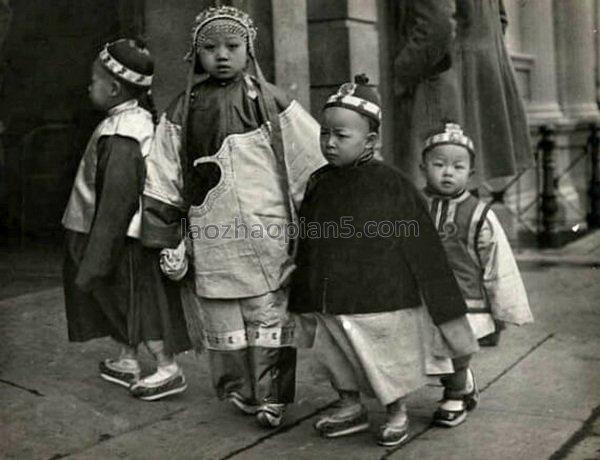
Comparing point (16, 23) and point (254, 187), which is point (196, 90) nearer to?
point (254, 187)

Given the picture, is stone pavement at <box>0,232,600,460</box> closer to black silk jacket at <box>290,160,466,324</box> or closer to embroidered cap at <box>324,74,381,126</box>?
black silk jacket at <box>290,160,466,324</box>

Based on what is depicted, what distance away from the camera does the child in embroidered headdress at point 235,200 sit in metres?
4.07

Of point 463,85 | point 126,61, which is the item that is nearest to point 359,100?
point 126,61

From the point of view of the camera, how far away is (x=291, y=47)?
5969 millimetres

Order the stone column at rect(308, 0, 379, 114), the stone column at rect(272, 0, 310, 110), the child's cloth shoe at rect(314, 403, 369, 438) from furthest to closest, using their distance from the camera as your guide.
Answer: the stone column at rect(308, 0, 379, 114) → the stone column at rect(272, 0, 310, 110) → the child's cloth shoe at rect(314, 403, 369, 438)

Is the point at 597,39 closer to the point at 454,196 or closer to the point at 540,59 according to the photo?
the point at 540,59

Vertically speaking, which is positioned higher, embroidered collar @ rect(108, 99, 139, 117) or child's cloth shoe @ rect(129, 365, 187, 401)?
embroidered collar @ rect(108, 99, 139, 117)

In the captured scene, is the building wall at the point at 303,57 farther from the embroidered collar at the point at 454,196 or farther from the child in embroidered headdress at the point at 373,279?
the child in embroidered headdress at the point at 373,279

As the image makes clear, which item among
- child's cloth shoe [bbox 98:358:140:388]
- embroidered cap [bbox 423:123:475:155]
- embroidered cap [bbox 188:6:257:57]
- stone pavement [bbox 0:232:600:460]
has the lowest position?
stone pavement [bbox 0:232:600:460]

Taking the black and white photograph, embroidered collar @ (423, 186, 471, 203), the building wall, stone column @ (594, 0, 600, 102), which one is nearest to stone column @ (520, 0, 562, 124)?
the building wall

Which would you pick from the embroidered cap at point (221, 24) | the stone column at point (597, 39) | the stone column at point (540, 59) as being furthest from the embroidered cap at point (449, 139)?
the stone column at point (540, 59)

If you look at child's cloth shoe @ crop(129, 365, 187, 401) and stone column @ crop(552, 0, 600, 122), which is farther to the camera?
stone column @ crop(552, 0, 600, 122)

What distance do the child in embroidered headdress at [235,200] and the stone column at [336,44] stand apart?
2.36m

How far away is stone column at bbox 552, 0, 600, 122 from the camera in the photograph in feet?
28.3
